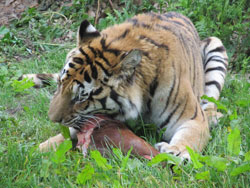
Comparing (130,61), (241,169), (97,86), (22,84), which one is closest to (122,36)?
(130,61)

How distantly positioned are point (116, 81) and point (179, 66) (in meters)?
0.75

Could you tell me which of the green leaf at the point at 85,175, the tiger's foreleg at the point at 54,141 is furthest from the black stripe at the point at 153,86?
the green leaf at the point at 85,175

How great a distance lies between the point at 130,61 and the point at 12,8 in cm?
549

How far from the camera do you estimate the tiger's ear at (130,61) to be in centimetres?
336

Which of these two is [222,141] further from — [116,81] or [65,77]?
[65,77]

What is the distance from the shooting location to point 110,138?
348 centimetres

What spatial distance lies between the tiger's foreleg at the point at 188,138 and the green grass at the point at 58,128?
11 cm

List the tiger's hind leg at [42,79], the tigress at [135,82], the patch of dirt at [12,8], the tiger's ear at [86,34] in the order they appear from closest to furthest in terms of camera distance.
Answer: the tigress at [135,82], the tiger's ear at [86,34], the tiger's hind leg at [42,79], the patch of dirt at [12,8]

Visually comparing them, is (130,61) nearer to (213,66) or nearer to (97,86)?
(97,86)

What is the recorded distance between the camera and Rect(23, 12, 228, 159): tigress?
11.4ft

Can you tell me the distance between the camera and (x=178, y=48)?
4.00m

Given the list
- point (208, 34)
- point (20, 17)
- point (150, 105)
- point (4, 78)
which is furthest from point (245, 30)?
point (20, 17)

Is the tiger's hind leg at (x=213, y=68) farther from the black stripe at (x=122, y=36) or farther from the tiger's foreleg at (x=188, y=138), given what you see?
the black stripe at (x=122, y=36)

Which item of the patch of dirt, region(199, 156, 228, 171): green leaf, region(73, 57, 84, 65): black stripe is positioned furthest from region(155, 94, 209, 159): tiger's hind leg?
the patch of dirt
